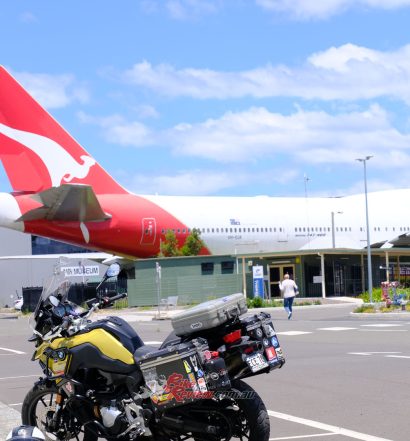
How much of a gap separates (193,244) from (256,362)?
125 ft

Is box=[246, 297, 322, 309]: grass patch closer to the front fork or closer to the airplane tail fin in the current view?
the airplane tail fin

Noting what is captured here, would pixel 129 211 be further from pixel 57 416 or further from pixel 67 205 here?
pixel 57 416

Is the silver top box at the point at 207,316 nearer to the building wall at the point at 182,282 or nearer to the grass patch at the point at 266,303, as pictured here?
the grass patch at the point at 266,303

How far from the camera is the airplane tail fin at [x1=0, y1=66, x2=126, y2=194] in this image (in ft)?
121

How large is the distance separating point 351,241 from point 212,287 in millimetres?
10729

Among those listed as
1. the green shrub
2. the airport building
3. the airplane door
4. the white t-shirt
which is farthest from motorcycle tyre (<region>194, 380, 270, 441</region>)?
the airplane door

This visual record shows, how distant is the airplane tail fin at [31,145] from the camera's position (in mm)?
36906

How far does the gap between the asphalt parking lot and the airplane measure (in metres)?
17.0

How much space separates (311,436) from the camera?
7633 mm

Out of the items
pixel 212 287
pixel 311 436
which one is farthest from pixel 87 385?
pixel 212 287

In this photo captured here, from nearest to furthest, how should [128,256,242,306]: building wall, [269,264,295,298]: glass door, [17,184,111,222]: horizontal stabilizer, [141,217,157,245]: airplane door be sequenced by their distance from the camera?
[17,184,111,222]: horizontal stabilizer → [141,217,157,245]: airplane door → [128,256,242,306]: building wall → [269,264,295,298]: glass door

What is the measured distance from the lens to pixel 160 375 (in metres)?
6.35

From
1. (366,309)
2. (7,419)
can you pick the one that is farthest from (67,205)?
(7,419)

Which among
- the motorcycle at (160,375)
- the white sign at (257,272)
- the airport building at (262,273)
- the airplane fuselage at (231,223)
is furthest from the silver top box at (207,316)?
the white sign at (257,272)
